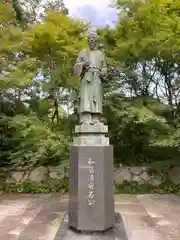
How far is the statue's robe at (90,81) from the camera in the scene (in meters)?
4.05

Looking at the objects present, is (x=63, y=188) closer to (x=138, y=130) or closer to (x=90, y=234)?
(x=138, y=130)

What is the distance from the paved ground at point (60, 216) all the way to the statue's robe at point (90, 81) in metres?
1.73

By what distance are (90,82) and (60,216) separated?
2262 mm

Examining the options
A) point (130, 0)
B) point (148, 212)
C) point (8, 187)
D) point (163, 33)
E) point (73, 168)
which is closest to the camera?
point (73, 168)

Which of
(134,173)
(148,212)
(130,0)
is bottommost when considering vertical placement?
(148,212)

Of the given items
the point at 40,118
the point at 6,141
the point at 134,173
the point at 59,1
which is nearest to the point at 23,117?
the point at 40,118

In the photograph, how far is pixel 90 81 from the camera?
4.09 m

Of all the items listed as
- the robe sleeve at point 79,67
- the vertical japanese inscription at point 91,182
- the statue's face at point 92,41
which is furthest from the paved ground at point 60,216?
the statue's face at point 92,41

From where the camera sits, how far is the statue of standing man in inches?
159

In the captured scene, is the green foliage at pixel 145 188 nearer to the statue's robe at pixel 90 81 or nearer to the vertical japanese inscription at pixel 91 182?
the vertical japanese inscription at pixel 91 182

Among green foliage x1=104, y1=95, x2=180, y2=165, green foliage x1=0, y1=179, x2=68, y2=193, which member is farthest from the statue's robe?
green foliage x1=0, y1=179, x2=68, y2=193

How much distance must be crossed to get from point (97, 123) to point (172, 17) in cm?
349

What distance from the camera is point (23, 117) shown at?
6930 millimetres

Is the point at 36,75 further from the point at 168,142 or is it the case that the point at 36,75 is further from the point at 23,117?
the point at 168,142
